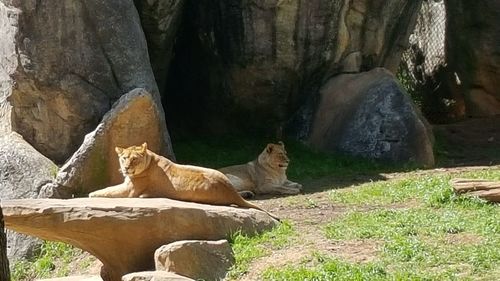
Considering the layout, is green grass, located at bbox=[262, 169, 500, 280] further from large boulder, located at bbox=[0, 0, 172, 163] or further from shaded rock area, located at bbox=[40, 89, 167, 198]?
large boulder, located at bbox=[0, 0, 172, 163]

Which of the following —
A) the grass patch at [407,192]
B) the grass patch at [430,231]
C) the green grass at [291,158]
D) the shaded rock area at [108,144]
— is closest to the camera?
the grass patch at [430,231]

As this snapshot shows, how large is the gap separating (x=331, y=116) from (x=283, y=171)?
3.03 metres

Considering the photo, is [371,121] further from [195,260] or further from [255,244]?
[195,260]

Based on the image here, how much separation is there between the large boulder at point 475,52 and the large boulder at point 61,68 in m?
8.87

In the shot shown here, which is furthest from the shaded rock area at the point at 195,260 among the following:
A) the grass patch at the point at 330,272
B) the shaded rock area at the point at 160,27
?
the shaded rock area at the point at 160,27

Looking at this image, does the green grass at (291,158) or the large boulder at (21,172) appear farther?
the green grass at (291,158)

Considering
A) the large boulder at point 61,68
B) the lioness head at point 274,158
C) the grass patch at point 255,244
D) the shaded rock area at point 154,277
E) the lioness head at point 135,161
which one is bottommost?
the shaded rock area at point 154,277

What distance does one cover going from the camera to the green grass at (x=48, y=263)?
1126 centimetres

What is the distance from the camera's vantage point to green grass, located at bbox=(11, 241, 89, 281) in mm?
11258

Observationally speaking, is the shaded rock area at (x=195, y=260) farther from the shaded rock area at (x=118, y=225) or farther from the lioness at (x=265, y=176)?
the lioness at (x=265, y=176)

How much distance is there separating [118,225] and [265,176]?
176 inches

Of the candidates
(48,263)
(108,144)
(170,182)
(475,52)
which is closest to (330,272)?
(170,182)

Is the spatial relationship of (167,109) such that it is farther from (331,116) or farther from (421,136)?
(421,136)

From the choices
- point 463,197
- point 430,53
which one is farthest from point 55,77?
point 430,53
